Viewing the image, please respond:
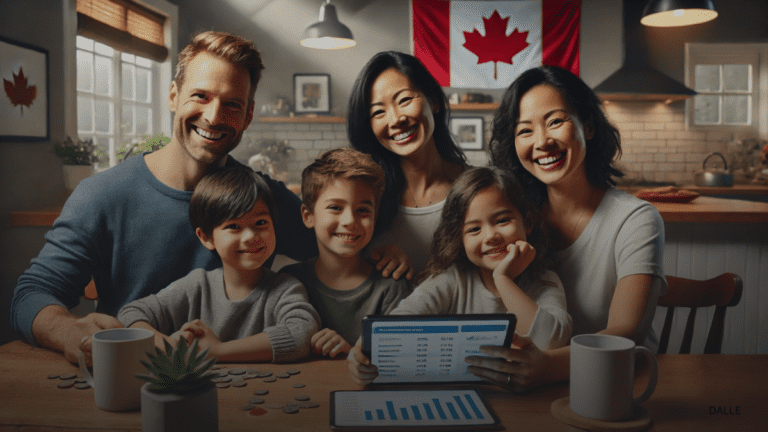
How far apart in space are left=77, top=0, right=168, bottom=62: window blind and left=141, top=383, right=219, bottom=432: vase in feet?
11.7

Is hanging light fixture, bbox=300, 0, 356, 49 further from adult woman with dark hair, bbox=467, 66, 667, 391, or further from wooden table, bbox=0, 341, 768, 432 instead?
wooden table, bbox=0, 341, 768, 432

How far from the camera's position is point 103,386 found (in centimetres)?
93

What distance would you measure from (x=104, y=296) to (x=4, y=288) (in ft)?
4.96

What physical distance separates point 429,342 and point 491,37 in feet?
16.1

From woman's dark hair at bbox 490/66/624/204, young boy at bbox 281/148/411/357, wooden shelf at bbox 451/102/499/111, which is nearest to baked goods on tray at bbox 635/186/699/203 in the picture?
woman's dark hair at bbox 490/66/624/204

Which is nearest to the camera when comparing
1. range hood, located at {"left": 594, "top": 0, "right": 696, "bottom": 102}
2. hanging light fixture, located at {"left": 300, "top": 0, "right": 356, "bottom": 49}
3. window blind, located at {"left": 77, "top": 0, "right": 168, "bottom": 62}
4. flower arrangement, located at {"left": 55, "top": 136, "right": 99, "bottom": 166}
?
flower arrangement, located at {"left": 55, "top": 136, "right": 99, "bottom": 166}

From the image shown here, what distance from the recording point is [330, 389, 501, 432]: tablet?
34.2 inches

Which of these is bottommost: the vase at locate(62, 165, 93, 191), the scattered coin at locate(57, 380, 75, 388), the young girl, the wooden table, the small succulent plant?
the wooden table

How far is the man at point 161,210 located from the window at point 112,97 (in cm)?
231

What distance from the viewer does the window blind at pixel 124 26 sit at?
373 cm

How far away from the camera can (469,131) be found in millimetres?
5871

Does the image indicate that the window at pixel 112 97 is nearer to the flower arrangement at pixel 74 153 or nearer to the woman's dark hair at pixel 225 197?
the flower arrangement at pixel 74 153

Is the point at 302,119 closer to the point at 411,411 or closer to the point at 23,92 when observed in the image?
the point at 23,92

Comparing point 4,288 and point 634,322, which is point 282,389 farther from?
point 4,288
